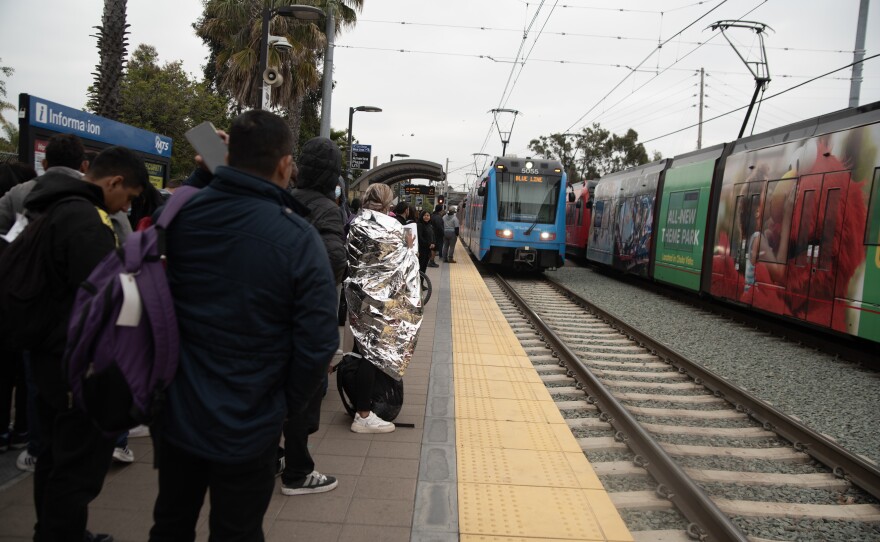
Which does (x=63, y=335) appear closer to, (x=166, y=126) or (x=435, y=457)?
(x=435, y=457)

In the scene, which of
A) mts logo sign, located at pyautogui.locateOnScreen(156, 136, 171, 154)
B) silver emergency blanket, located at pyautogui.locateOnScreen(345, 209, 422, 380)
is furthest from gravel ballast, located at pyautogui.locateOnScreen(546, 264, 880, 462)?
mts logo sign, located at pyautogui.locateOnScreen(156, 136, 171, 154)

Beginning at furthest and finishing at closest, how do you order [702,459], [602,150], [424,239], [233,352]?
[602,150] < [424,239] < [702,459] < [233,352]

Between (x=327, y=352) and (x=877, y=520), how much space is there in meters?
3.68

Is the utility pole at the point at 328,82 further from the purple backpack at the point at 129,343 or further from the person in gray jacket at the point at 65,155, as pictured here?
the purple backpack at the point at 129,343

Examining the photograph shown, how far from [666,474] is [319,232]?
8.83 feet

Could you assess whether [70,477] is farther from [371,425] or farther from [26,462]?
[371,425]

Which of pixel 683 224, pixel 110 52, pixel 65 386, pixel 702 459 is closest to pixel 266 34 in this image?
pixel 110 52

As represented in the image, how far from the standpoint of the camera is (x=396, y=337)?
15.2 ft

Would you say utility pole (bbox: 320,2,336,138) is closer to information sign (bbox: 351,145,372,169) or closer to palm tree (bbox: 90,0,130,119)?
palm tree (bbox: 90,0,130,119)

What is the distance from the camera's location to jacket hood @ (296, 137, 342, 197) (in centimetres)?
389

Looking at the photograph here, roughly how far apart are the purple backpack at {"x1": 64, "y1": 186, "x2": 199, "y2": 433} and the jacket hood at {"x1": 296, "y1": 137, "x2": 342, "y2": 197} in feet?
6.22

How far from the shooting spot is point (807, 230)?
9.58 metres

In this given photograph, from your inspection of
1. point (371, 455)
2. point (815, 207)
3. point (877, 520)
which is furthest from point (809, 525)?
point (815, 207)

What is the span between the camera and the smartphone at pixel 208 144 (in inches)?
98.8
